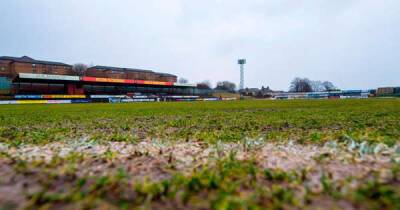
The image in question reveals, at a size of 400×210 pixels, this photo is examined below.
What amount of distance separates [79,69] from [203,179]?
10467 centimetres

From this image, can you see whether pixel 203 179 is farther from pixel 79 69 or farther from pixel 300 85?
pixel 300 85

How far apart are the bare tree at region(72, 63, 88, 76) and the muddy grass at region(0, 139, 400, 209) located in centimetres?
10088

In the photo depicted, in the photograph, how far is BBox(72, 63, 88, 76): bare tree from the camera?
8938 cm

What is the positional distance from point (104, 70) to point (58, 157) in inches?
3734

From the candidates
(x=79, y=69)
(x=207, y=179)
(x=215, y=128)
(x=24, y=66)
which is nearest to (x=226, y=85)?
(x=79, y=69)

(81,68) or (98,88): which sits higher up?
Answer: (81,68)

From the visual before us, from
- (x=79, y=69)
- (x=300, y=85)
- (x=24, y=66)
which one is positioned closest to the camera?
(x=24, y=66)

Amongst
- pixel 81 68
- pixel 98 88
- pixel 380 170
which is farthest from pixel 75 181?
pixel 81 68

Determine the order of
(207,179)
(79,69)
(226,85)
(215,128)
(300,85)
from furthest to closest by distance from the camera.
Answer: (226,85)
(300,85)
(79,69)
(215,128)
(207,179)

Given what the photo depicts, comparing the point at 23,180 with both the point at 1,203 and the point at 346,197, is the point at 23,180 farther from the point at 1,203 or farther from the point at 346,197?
the point at 346,197

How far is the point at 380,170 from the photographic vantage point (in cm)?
235

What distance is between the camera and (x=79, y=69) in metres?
90.4

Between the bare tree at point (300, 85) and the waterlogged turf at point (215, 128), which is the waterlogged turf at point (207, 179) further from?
the bare tree at point (300, 85)

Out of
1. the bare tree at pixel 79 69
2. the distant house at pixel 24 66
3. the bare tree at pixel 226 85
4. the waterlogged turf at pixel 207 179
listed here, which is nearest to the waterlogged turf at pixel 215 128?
the waterlogged turf at pixel 207 179
